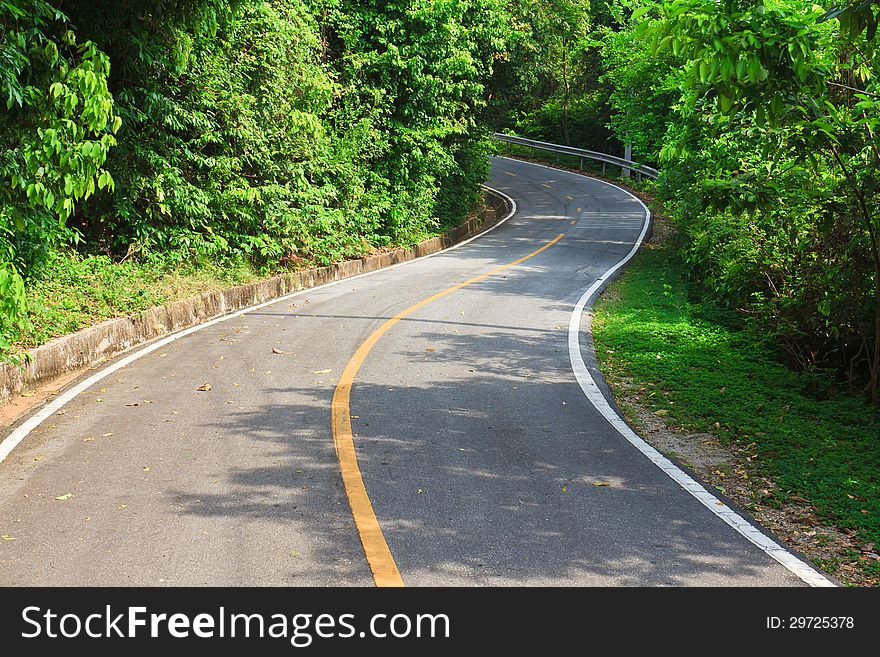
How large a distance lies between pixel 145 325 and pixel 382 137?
12.9m

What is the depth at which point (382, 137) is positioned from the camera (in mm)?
22969

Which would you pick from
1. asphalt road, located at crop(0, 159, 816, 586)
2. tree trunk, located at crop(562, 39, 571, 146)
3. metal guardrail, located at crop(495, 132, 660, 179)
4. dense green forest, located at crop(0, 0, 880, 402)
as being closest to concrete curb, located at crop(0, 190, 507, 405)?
dense green forest, located at crop(0, 0, 880, 402)

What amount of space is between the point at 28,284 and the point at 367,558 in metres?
7.91

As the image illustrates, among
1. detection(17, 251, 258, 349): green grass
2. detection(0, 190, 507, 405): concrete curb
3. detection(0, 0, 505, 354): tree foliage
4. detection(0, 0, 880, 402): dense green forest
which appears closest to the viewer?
detection(0, 0, 880, 402): dense green forest

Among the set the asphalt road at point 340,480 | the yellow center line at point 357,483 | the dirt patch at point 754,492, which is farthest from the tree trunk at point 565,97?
the dirt patch at point 754,492

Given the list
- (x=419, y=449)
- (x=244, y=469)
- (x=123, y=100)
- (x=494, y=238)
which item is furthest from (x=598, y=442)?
(x=494, y=238)

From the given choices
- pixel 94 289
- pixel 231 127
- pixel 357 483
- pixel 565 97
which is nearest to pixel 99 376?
pixel 94 289

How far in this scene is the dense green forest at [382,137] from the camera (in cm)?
740

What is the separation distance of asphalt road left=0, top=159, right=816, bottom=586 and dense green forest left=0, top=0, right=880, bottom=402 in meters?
1.85

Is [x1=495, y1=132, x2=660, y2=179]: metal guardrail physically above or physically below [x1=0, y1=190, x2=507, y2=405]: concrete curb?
above

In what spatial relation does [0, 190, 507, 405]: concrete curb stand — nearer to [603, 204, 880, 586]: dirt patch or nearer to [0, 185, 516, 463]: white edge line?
[0, 185, 516, 463]: white edge line

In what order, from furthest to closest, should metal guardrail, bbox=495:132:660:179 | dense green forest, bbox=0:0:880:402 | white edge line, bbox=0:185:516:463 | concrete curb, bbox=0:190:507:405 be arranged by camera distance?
metal guardrail, bbox=495:132:660:179, concrete curb, bbox=0:190:507:405, dense green forest, bbox=0:0:880:402, white edge line, bbox=0:185:516:463

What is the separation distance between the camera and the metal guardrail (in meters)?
41.7

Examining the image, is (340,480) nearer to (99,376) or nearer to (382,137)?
(99,376)
